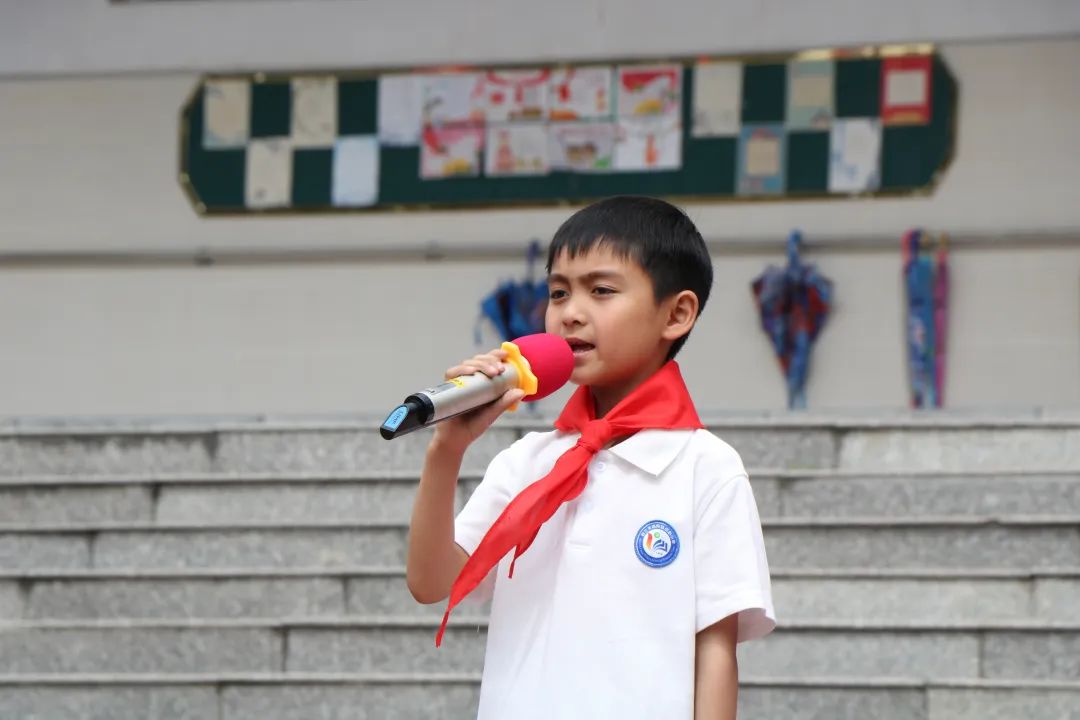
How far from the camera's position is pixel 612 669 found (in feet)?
6.52

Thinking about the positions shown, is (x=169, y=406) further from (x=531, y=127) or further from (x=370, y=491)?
(x=370, y=491)

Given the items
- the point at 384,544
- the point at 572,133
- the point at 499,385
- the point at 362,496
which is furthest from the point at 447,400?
the point at 572,133

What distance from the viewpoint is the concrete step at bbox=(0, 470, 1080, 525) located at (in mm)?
4613

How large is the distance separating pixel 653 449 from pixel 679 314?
20 centimetres

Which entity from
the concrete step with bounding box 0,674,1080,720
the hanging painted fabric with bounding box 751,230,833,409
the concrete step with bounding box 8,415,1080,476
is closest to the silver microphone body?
the concrete step with bounding box 0,674,1080,720

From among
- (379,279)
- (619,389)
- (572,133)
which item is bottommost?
(619,389)

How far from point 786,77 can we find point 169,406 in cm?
292

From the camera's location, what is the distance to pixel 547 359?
6.61ft

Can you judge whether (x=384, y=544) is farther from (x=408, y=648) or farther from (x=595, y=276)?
(x=595, y=276)

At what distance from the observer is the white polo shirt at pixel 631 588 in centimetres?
199

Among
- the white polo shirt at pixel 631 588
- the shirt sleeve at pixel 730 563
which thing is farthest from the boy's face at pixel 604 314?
the shirt sleeve at pixel 730 563

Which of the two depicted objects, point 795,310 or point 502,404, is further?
point 795,310

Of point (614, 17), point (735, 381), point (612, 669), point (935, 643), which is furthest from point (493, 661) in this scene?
point (614, 17)

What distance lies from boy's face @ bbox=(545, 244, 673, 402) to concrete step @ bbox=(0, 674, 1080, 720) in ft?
7.01
